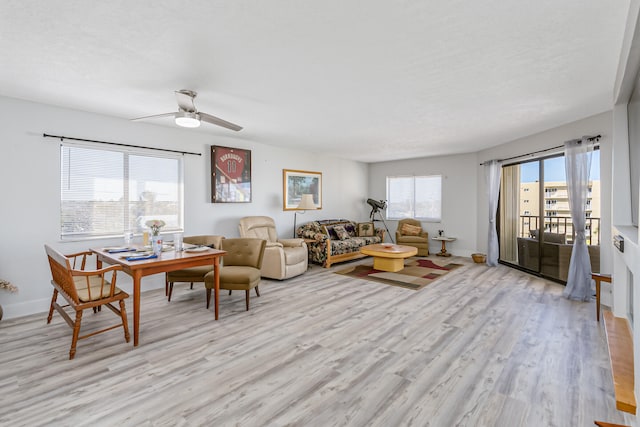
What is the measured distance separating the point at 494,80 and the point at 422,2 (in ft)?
5.13

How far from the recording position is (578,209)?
412cm

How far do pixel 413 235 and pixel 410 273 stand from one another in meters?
2.22

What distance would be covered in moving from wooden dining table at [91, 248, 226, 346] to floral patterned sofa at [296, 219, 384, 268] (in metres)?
2.84

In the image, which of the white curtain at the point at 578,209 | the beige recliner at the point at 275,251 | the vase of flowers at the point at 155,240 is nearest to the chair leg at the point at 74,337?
the vase of flowers at the point at 155,240

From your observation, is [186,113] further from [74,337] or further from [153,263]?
[74,337]

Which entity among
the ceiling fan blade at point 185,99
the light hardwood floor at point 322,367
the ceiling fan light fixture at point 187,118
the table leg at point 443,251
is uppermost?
the ceiling fan blade at point 185,99

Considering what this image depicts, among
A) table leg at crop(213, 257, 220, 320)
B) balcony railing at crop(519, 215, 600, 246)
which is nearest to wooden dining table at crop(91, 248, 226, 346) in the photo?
table leg at crop(213, 257, 220, 320)

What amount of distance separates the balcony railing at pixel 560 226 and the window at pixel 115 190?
6.11 meters

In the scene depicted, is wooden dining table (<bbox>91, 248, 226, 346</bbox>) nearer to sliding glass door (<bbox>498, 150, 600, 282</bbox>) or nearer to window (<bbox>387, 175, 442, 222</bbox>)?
sliding glass door (<bbox>498, 150, 600, 282</bbox>)

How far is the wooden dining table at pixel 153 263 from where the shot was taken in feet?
8.86

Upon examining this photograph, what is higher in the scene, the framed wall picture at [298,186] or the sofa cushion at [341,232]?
the framed wall picture at [298,186]

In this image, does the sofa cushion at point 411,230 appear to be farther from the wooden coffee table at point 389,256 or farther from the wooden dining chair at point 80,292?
the wooden dining chair at point 80,292

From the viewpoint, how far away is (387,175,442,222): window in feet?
25.1

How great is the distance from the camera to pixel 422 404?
1.91m
